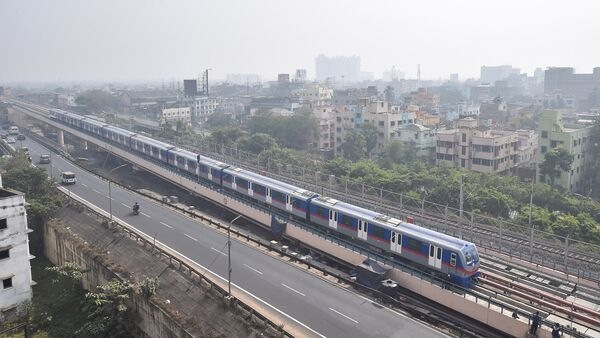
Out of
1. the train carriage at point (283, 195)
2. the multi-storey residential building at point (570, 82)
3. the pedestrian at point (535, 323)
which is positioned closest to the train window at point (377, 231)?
the train carriage at point (283, 195)

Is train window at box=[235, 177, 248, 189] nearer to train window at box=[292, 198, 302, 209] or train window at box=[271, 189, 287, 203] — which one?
train window at box=[271, 189, 287, 203]

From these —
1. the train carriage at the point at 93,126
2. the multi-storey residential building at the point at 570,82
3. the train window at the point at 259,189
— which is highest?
the multi-storey residential building at the point at 570,82

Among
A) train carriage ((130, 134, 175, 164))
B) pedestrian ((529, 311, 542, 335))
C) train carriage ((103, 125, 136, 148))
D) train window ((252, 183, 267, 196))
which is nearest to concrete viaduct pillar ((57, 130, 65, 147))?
train carriage ((103, 125, 136, 148))

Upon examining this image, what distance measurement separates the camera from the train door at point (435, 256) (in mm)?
26094

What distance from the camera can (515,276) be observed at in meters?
27.6

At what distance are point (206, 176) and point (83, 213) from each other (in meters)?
13.0

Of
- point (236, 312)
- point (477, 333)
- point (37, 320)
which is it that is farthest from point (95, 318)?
point (477, 333)

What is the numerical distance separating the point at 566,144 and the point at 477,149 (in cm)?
995

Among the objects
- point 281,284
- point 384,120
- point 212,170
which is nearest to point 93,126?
point 212,170

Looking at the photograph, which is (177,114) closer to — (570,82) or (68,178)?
(68,178)

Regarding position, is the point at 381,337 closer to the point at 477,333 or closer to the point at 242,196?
the point at 477,333

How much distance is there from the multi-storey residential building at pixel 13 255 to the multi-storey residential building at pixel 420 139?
178 feet

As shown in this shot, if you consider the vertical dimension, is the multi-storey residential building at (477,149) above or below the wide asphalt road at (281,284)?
above

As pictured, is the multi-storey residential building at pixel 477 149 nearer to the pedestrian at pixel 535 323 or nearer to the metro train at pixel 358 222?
the metro train at pixel 358 222
